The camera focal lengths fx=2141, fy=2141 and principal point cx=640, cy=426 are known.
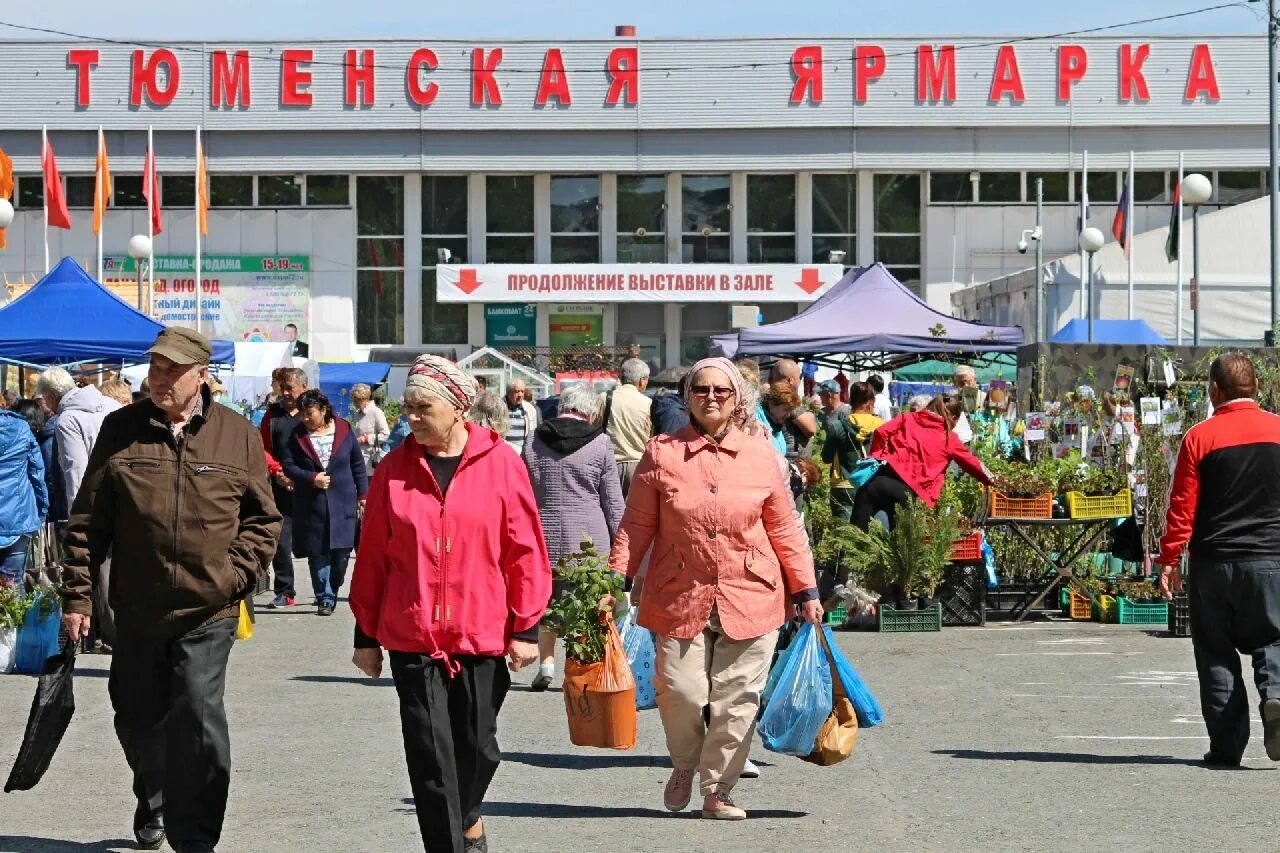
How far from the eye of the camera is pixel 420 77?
53.6 m

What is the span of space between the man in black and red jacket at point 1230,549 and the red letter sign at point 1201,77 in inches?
1827

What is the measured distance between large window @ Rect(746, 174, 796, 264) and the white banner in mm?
1478

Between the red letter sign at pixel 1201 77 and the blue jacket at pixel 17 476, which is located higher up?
the red letter sign at pixel 1201 77

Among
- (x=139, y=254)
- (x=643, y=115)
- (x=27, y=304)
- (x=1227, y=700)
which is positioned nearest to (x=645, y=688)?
(x=1227, y=700)

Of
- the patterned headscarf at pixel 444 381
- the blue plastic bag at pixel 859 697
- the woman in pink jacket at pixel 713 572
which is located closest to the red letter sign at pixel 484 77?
the blue plastic bag at pixel 859 697

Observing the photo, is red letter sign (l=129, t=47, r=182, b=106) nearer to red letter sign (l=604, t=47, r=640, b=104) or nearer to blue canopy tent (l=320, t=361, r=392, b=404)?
red letter sign (l=604, t=47, r=640, b=104)

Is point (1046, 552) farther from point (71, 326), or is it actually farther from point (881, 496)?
point (71, 326)

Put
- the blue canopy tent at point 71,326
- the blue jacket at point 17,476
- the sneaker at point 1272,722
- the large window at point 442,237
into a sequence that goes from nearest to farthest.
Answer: the sneaker at point 1272,722 < the blue jacket at point 17,476 < the blue canopy tent at point 71,326 < the large window at point 442,237

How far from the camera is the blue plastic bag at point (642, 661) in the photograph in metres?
8.85

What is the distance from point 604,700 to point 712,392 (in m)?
1.44

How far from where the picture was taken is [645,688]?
8914 millimetres

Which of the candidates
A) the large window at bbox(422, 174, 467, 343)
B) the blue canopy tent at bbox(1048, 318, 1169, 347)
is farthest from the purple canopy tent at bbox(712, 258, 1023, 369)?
the large window at bbox(422, 174, 467, 343)

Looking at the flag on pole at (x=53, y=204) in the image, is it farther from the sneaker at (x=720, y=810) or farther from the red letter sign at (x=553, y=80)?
the sneaker at (x=720, y=810)

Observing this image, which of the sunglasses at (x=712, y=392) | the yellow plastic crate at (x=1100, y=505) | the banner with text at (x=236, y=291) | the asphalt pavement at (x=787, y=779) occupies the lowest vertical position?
the asphalt pavement at (x=787, y=779)
